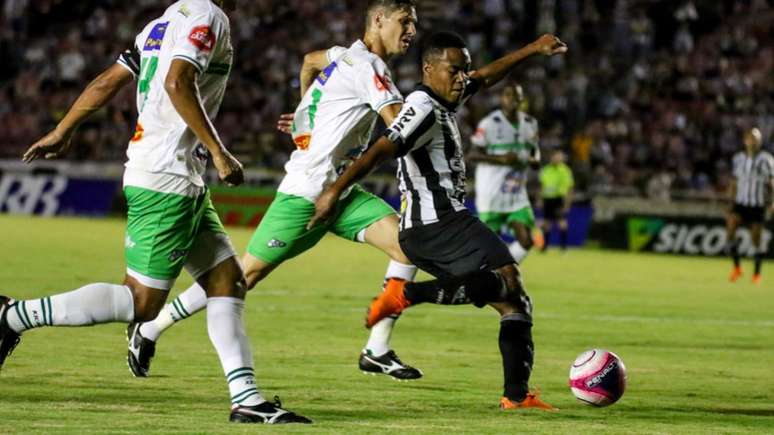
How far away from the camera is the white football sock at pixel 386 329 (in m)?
10.4

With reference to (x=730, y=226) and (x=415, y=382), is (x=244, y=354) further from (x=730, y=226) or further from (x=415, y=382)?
(x=730, y=226)

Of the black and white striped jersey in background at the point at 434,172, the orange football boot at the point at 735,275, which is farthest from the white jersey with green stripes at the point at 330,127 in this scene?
the orange football boot at the point at 735,275

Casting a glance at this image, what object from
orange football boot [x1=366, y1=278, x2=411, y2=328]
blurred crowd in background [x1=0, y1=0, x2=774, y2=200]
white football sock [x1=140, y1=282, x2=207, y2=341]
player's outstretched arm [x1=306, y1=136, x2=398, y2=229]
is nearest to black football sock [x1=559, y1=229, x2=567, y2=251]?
blurred crowd in background [x1=0, y1=0, x2=774, y2=200]

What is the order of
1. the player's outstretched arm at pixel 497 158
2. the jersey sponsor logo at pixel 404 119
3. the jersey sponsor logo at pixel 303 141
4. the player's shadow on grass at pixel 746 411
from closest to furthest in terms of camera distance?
the jersey sponsor logo at pixel 404 119 < the player's shadow on grass at pixel 746 411 < the jersey sponsor logo at pixel 303 141 < the player's outstretched arm at pixel 497 158

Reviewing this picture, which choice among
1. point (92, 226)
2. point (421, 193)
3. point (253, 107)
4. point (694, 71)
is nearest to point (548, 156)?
point (694, 71)

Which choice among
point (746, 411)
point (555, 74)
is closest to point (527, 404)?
point (746, 411)

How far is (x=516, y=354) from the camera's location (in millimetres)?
8469

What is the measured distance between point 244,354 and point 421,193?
5.63ft

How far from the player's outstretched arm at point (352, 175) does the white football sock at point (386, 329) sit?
94.8 inches

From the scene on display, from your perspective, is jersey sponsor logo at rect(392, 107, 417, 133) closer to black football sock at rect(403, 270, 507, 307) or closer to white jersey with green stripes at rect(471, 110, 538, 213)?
black football sock at rect(403, 270, 507, 307)

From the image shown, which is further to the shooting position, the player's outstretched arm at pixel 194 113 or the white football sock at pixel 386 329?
the white football sock at pixel 386 329

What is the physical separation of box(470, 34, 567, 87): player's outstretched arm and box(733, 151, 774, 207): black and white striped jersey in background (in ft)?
53.6

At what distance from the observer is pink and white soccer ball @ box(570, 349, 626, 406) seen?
864 centimetres

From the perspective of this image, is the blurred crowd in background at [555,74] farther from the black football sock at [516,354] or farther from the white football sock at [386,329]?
the black football sock at [516,354]
